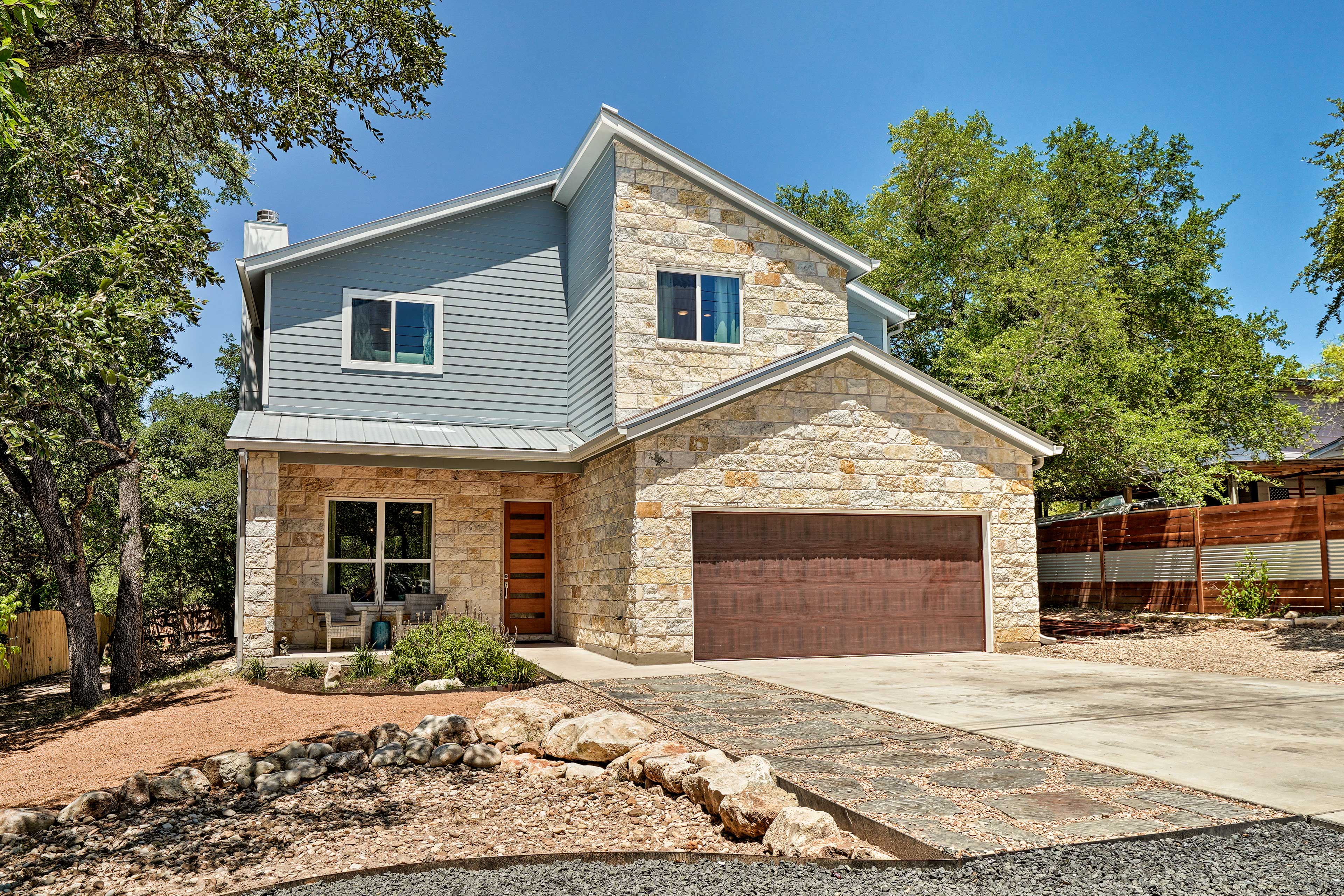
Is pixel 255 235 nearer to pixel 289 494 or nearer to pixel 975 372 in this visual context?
pixel 289 494

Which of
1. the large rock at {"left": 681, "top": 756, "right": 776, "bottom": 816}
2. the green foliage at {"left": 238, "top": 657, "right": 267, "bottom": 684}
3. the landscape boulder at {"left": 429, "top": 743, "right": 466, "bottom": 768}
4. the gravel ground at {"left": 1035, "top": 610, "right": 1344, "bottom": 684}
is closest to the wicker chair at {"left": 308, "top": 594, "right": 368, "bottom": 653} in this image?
the green foliage at {"left": 238, "top": 657, "right": 267, "bottom": 684}

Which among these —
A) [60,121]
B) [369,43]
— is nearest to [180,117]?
[369,43]

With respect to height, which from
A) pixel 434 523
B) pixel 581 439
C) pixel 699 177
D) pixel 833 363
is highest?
pixel 699 177

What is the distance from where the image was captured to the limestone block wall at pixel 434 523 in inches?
558

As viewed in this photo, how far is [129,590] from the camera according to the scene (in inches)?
567

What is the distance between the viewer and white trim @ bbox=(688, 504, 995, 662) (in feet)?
40.7

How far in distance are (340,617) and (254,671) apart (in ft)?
6.88

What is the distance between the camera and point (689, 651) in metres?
12.2

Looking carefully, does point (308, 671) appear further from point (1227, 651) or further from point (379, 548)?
point (1227, 651)

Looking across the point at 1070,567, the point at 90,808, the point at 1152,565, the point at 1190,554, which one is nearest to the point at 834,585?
the point at 1190,554

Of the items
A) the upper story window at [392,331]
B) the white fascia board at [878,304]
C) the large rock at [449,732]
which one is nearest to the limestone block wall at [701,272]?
the white fascia board at [878,304]

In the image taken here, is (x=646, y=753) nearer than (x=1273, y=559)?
Yes

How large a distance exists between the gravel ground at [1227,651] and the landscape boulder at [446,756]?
29.7 feet

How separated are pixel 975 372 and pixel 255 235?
529 inches
